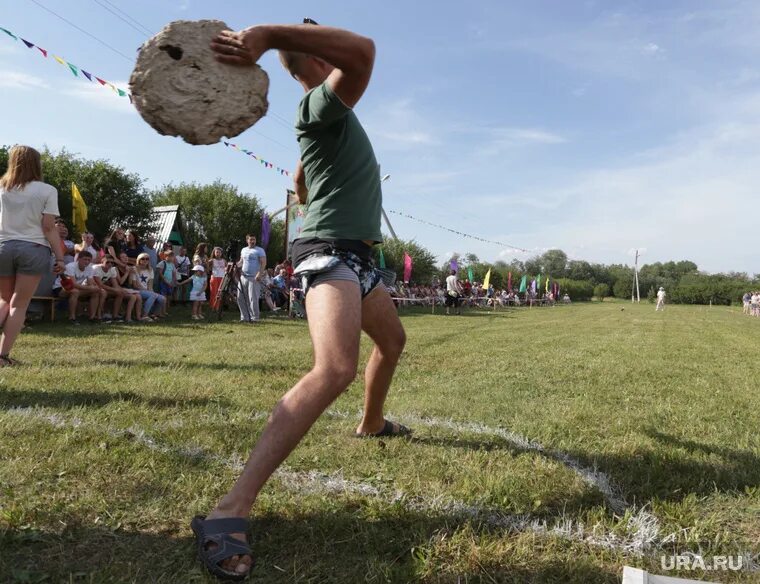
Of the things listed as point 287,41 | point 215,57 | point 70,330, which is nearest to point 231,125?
point 215,57

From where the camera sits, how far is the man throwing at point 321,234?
73.2 inches

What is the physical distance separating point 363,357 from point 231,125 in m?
4.91

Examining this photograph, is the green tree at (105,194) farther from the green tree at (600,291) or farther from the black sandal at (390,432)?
the green tree at (600,291)

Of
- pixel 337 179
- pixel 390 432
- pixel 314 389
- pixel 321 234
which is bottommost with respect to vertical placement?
Answer: pixel 390 432

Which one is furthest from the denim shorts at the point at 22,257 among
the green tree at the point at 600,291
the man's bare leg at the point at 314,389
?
the green tree at the point at 600,291

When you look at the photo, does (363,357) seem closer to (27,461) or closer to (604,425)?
(604,425)

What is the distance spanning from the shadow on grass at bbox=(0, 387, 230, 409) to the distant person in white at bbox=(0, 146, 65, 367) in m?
1.15

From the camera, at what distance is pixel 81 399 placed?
3.64 metres

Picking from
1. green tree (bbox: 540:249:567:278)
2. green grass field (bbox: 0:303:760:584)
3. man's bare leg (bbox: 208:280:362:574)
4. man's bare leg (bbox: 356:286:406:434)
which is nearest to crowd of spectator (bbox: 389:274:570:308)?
green grass field (bbox: 0:303:760:584)

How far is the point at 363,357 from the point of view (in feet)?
22.1

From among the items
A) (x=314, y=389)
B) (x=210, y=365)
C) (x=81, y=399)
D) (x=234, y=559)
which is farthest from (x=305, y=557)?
(x=210, y=365)

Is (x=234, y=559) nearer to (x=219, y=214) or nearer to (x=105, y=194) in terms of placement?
(x=105, y=194)

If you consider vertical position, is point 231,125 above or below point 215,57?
below

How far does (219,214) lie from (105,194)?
15773 mm
